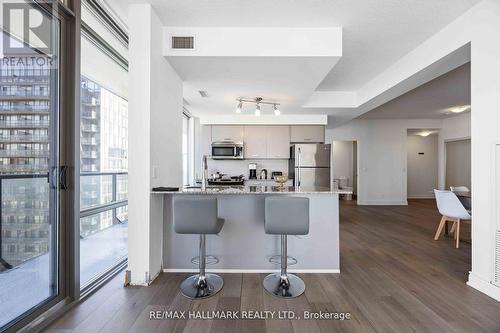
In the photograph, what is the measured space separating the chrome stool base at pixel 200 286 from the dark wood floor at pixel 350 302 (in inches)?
2.6

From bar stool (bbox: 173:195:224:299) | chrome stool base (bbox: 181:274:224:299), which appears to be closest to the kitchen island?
chrome stool base (bbox: 181:274:224:299)

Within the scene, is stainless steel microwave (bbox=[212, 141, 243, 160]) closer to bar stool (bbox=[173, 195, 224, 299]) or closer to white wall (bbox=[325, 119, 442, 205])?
bar stool (bbox=[173, 195, 224, 299])

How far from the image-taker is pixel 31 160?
1.75 metres

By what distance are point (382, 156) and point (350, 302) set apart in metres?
6.34

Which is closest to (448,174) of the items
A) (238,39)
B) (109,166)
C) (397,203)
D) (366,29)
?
(397,203)

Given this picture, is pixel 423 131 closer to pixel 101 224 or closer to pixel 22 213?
pixel 101 224

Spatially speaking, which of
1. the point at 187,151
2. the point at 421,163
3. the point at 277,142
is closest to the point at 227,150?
the point at 187,151

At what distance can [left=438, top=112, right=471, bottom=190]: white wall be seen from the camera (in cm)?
658

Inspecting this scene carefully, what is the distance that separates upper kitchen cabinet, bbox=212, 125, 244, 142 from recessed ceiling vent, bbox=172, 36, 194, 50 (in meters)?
3.04

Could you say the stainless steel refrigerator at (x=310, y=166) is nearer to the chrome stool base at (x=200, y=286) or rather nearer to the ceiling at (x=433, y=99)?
the ceiling at (x=433, y=99)

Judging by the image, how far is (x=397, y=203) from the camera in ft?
23.7

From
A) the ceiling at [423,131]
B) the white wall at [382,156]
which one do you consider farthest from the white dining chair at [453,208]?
the ceiling at [423,131]

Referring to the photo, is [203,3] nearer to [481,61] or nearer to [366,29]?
[366,29]

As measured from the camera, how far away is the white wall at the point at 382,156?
7.24 meters
